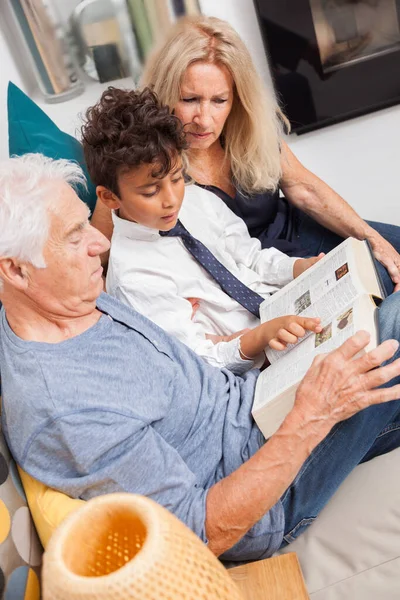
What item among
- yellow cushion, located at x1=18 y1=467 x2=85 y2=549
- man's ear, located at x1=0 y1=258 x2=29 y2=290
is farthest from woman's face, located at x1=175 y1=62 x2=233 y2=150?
yellow cushion, located at x1=18 y1=467 x2=85 y2=549

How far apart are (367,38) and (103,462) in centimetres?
189

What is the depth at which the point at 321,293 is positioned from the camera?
4.61ft

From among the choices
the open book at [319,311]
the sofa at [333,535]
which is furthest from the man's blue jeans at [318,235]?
the sofa at [333,535]

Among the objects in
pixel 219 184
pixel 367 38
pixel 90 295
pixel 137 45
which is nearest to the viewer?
pixel 90 295

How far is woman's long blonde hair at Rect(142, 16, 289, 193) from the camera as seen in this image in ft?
5.37

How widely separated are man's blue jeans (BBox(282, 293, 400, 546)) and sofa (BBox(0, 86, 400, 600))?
0.03 m

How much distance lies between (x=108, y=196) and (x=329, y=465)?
734 millimetres

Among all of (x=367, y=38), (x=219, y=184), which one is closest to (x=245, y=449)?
(x=219, y=184)

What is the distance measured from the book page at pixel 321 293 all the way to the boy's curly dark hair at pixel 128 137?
410mm

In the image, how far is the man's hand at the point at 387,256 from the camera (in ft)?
5.83

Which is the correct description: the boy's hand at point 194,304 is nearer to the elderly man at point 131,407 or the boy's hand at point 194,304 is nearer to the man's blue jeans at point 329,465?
the elderly man at point 131,407

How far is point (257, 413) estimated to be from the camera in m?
1.24

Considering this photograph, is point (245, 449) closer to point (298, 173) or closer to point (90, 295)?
point (90, 295)

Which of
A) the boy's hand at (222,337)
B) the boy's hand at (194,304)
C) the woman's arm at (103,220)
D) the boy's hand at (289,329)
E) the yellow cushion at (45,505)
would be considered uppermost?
the woman's arm at (103,220)
